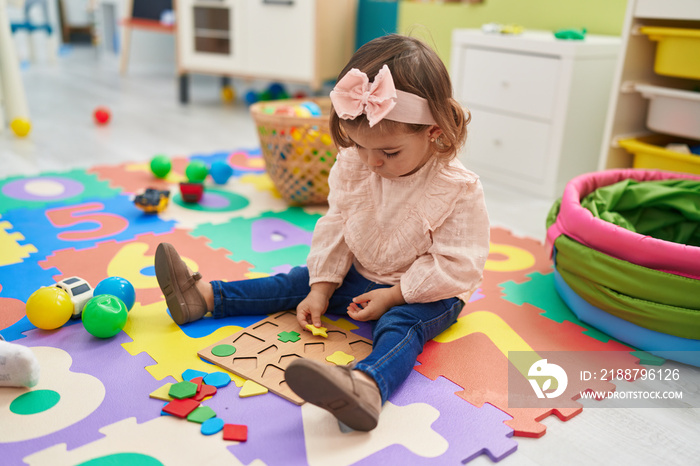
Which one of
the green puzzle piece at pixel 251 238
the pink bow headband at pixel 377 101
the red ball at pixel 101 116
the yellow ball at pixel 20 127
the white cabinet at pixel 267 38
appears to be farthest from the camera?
the white cabinet at pixel 267 38

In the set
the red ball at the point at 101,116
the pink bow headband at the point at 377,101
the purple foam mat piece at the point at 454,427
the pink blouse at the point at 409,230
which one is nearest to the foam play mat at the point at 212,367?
the purple foam mat piece at the point at 454,427

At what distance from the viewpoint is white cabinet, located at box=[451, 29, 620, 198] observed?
190 cm

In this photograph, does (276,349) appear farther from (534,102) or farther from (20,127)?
(20,127)

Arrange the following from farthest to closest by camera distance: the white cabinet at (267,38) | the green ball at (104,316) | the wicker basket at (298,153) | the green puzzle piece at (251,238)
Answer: the white cabinet at (267,38) < the wicker basket at (298,153) < the green puzzle piece at (251,238) < the green ball at (104,316)

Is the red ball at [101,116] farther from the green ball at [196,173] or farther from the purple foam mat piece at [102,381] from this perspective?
the purple foam mat piece at [102,381]

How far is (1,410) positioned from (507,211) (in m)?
1.40

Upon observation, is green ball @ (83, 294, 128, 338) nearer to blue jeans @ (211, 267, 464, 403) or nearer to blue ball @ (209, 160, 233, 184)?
blue jeans @ (211, 267, 464, 403)

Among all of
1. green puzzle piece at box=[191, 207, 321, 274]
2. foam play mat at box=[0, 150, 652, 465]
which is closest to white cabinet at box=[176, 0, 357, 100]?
green puzzle piece at box=[191, 207, 321, 274]

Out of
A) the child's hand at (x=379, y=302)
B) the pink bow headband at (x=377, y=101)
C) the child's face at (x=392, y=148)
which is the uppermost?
the pink bow headband at (x=377, y=101)

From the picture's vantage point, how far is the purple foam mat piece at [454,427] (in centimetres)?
79

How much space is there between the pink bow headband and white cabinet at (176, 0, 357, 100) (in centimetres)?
206

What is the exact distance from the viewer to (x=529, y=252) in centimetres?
152

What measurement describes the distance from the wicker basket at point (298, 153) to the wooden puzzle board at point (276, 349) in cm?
63

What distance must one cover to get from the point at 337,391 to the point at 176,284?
16.4 inches
